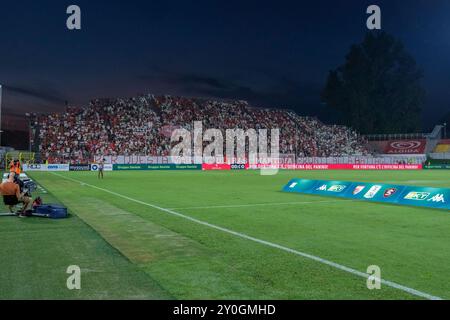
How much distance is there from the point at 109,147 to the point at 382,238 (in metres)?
55.6

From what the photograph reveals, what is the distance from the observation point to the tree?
108 m

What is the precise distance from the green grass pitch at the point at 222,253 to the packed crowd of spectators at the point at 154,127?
1904 inches

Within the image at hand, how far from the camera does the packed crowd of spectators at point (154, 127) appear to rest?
59969mm

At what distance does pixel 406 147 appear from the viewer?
86.5 metres

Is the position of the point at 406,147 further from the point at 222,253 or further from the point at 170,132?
the point at 222,253

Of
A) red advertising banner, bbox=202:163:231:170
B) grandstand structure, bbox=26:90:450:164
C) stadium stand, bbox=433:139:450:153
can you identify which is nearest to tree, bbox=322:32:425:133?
grandstand structure, bbox=26:90:450:164

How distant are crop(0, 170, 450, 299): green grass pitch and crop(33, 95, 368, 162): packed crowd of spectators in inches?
1904

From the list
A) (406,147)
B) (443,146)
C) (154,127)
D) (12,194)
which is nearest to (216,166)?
(154,127)

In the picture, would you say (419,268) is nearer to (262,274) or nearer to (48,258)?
(262,274)

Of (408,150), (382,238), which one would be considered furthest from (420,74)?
(382,238)

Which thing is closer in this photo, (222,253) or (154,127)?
(222,253)

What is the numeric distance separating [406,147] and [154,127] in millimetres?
51128

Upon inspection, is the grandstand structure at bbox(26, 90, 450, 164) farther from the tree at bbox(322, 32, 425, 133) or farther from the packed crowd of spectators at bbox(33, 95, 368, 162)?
the tree at bbox(322, 32, 425, 133)

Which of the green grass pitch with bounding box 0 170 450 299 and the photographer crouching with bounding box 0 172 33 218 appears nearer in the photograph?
the green grass pitch with bounding box 0 170 450 299
